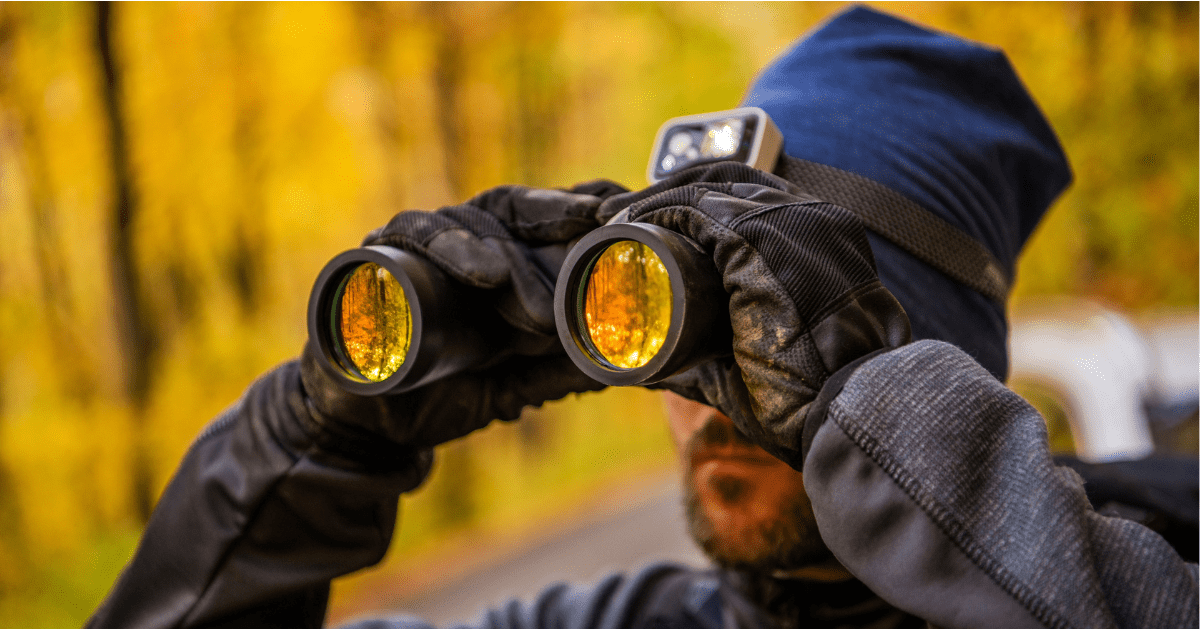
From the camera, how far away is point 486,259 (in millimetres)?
598

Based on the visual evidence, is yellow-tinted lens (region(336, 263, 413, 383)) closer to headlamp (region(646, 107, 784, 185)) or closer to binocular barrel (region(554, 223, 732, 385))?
binocular barrel (region(554, 223, 732, 385))

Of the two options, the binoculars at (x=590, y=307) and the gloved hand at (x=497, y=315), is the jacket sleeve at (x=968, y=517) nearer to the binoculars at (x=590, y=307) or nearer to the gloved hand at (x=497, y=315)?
the binoculars at (x=590, y=307)

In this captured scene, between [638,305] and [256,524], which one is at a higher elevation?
[638,305]

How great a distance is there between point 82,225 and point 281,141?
453 mm

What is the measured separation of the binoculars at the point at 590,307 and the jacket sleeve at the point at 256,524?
21 cm

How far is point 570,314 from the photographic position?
50 cm

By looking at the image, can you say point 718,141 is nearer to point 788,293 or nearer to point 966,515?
point 788,293

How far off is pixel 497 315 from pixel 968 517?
0.41 meters

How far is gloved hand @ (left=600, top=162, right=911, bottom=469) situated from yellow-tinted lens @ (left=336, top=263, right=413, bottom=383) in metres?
0.20

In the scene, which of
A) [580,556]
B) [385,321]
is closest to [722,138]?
[385,321]

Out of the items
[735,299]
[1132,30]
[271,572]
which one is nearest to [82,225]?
[271,572]

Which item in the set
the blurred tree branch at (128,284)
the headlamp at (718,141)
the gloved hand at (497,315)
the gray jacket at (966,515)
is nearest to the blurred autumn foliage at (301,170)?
the blurred tree branch at (128,284)

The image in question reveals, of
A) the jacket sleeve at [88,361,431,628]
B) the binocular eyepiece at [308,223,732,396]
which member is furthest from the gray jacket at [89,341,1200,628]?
the jacket sleeve at [88,361,431,628]

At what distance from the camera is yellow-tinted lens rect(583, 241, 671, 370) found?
50cm
